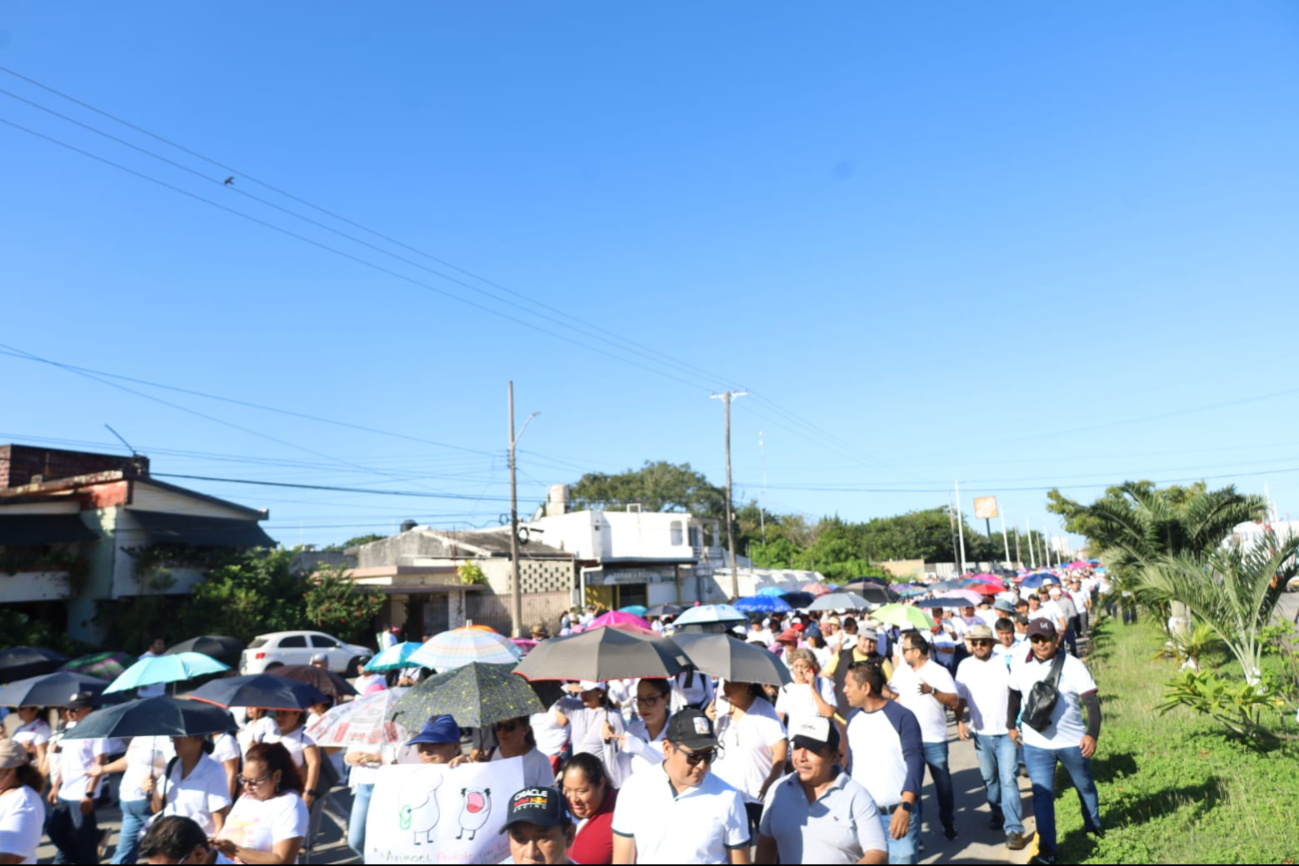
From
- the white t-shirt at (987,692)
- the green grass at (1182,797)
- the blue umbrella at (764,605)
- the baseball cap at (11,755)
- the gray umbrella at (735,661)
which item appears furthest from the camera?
the blue umbrella at (764,605)

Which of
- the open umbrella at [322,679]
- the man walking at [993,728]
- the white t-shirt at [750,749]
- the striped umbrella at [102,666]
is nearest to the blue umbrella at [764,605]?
the striped umbrella at [102,666]

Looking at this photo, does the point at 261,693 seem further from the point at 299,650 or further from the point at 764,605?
the point at 764,605

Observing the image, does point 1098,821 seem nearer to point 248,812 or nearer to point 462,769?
point 462,769

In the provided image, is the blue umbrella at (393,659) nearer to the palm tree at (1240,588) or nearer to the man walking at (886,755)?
the man walking at (886,755)

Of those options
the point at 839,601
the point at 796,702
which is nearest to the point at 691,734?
the point at 796,702

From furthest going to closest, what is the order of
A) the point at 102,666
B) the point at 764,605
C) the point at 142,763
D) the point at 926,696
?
the point at 764,605 → the point at 102,666 → the point at 926,696 → the point at 142,763

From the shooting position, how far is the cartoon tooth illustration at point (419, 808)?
13.4 ft

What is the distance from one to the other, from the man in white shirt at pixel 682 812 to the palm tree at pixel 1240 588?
9.83 m

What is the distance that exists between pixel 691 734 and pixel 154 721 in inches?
148

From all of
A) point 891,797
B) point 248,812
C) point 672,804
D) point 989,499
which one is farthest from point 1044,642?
point 989,499

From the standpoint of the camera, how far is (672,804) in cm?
384

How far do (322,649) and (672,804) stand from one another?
19475mm

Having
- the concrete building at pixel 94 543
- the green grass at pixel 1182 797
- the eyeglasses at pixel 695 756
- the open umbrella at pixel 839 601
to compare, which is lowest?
the green grass at pixel 1182 797

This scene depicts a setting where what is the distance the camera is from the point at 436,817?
4094mm
